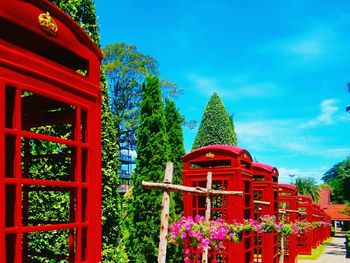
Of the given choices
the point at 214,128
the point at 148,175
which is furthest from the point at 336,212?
the point at 148,175

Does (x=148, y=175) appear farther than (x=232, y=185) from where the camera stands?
Yes

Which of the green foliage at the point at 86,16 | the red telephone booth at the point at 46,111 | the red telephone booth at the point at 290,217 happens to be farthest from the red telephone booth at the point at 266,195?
the red telephone booth at the point at 46,111

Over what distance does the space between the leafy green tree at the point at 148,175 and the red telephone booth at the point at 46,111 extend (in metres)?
6.53

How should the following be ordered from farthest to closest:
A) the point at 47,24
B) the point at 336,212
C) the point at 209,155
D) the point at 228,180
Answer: the point at 336,212 → the point at 209,155 → the point at 228,180 → the point at 47,24

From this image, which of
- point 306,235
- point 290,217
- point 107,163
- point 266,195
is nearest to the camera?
point 107,163

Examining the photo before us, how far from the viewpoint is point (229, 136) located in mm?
19078

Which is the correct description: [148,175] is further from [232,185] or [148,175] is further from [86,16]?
[86,16]

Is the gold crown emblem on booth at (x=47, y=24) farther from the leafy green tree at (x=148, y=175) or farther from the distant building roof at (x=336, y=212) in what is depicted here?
the distant building roof at (x=336, y=212)

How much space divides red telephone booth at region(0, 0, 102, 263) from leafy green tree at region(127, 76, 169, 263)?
21.4 feet

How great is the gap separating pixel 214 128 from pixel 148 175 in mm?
8443

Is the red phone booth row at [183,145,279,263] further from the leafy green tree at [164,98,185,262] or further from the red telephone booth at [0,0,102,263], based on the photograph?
the red telephone booth at [0,0,102,263]

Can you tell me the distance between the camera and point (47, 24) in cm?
346

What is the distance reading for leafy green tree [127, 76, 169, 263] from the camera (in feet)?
35.7

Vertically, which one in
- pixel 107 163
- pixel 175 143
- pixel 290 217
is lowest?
pixel 290 217
